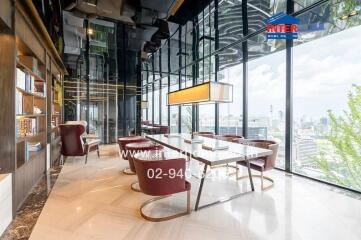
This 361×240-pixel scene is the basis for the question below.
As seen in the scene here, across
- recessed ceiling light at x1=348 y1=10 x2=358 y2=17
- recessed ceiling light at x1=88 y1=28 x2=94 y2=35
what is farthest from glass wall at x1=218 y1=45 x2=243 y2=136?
recessed ceiling light at x1=88 y1=28 x2=94 y2=35

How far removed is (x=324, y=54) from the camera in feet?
12.7

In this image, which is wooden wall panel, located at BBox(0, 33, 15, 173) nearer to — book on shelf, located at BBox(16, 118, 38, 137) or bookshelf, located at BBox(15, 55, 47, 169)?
→ bookshelf, located at BBox(15, 55, 47, 169)

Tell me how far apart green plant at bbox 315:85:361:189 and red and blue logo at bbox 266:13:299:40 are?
160cm

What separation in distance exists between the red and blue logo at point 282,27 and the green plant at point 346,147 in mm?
1601

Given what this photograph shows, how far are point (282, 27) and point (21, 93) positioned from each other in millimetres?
4921

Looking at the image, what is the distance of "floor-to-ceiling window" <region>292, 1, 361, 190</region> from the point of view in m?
3.41

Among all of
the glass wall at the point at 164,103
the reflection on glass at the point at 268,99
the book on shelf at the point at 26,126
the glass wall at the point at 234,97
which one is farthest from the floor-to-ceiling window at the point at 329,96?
the glass wall at the point at 164,103

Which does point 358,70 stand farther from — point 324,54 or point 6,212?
point 6,212

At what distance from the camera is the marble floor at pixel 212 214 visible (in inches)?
87.2

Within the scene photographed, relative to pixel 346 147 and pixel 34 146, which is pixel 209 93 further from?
pixel 34 146

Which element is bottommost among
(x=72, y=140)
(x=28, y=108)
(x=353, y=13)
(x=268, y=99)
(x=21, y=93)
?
(x=72, y=140)

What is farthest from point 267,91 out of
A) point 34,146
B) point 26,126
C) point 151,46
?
point 34,146

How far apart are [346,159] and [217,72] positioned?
3821mm

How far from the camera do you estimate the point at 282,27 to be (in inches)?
169
